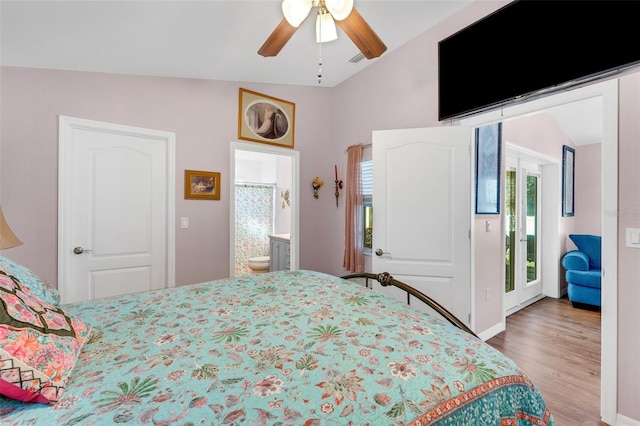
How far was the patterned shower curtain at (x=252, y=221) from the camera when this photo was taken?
5559mm

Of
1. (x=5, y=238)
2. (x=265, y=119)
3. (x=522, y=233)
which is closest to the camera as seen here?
(x=5, y=238)

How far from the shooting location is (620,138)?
172 cm

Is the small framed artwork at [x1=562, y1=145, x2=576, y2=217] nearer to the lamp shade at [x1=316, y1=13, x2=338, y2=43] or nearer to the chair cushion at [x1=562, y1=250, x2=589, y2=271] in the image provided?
the chair cushion at [x1=562, y1=250, x2=589, y2=271]

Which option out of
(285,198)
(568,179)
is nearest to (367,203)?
(285,198)

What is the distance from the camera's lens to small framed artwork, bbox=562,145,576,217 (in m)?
4.25

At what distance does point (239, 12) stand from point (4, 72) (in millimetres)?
1724

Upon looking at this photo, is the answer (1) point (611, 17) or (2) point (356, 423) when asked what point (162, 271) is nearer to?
(2) point (356, 423)

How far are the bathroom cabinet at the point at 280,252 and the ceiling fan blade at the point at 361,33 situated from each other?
2990mm

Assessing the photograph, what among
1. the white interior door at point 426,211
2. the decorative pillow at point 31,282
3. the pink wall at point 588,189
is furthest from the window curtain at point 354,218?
the pink wall at point 588,189

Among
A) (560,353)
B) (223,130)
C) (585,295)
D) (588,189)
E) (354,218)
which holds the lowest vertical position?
(560,353)

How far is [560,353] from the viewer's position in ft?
8.64

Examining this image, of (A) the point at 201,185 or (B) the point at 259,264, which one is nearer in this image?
(A) the point at 201,185

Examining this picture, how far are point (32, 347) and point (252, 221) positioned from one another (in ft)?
16.5

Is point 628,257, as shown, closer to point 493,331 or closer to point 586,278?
point 493,331
